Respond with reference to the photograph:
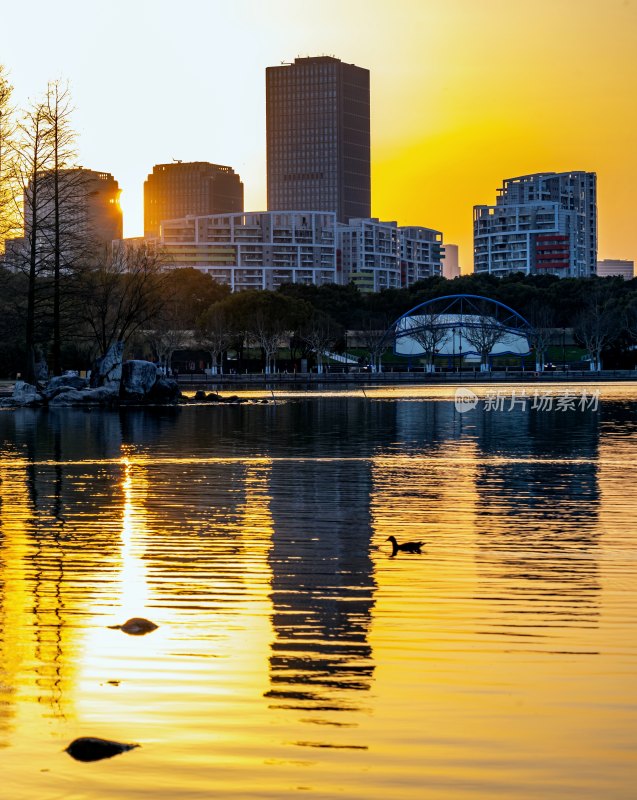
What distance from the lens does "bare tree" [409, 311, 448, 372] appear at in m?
145

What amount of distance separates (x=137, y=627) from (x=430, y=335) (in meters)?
142

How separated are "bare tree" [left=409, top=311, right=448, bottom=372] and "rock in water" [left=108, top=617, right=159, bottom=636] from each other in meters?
134

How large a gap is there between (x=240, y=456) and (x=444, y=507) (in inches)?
456

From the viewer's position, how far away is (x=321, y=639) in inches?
373

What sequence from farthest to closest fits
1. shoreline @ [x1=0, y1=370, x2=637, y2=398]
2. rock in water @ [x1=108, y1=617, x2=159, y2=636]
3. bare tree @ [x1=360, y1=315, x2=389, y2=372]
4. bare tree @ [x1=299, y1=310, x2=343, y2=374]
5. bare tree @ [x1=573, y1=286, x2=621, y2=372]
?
bare tree @ [x1=360, y1=315, x2=389, y2=372]
bare tree @ [x1=299, y1=310, x2=343, y2=374]
bare tree @ [x1=573, y1=286, x2=621, y2=372]
shoreline @ [x1=0, y1=370, x2=637, y2=398]
rock in water @ [x1=108, y1=617, x2=159, y2=636]

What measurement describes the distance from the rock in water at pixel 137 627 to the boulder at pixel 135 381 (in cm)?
5269

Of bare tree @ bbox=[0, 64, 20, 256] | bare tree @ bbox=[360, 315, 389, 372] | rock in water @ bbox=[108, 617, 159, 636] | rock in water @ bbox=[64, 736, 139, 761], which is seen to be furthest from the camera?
bare tree @ bbox=[360, 315, 389, 372]

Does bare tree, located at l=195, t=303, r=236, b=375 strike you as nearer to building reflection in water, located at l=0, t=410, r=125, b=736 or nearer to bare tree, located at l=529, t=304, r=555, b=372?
bare tree, located at l=529, t=304, r=555, b=372

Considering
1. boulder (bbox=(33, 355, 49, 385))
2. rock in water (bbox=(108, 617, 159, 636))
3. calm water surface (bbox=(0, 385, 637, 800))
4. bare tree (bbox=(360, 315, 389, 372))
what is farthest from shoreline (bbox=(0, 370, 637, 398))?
rock in water (bbox=(108, 617, 159, 636))

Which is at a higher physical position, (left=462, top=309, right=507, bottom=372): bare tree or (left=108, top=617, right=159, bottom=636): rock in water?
(left=462, top=309, right=507, bottom=372): bare tree

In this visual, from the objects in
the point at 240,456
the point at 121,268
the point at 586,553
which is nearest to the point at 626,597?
the point at 586,553

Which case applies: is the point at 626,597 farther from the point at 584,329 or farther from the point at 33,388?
the point at 584,329

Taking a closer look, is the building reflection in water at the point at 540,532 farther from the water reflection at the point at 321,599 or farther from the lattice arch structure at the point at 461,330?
the lattice arch structure at the point at 461,330

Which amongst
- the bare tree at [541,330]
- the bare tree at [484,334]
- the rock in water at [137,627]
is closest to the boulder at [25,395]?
the rock in water at [137,627]
